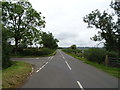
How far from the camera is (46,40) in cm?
8075

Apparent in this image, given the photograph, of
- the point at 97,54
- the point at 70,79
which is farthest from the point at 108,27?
the point at 70,79

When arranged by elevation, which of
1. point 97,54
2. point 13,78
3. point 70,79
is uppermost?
point 97,54

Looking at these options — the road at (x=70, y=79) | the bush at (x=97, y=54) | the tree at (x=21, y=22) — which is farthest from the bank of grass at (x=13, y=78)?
the tree at (x=21, y=22)

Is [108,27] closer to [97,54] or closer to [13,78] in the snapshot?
[97,54]

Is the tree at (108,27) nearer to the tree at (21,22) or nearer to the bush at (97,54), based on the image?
the bush at (97,54)

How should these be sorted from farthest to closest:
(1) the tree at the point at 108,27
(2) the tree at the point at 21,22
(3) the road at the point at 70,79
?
(2) the tree at the point at 21,22 < (1) the tree at the point at 108,27 < (3) the road at the point at 70,79

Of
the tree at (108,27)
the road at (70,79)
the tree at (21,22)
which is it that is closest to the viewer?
the road at (70,79)

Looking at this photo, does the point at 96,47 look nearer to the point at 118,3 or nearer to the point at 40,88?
the point at 118,3

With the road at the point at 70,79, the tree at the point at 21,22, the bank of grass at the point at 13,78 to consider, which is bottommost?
the road at the point at 70,79

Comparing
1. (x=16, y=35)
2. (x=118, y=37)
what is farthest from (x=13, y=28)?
(x=118, y=37)

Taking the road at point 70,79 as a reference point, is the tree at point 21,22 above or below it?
above

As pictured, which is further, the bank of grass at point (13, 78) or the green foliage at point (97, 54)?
the green foliage at point (97, 54)

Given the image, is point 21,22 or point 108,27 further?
point 21,22

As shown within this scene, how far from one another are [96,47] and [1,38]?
17203mm
